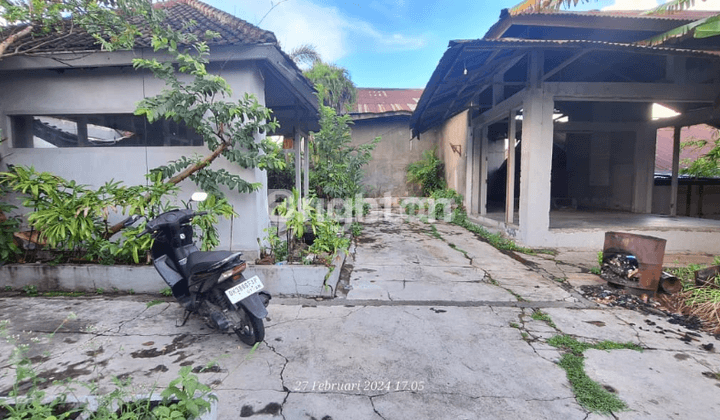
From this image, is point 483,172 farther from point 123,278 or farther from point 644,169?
point 123,278

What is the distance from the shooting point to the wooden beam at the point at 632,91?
6449mm

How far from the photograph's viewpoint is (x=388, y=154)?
44.4ft

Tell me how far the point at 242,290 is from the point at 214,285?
1.01ft

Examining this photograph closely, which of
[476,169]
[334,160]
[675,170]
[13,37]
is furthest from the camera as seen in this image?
[476,169]

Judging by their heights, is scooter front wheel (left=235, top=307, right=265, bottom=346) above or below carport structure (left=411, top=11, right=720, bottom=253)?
below

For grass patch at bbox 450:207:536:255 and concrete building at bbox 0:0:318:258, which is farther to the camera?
grass patch at bbox 450:207:536:255

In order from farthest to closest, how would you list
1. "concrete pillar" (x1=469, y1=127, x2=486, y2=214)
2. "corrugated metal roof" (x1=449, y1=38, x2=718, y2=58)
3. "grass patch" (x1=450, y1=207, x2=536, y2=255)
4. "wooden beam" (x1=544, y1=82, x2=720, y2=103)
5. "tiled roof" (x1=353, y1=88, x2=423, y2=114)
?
"tiled roof" (x1=353, y1=88, x2=423, y2=114) < "concrete pillar" (x1=469, y1=127, x2=486, y2=214) < "grass patch" (x1=450, y1=207, x2=536, y2=255) < "wooden beam" (x1=544, y1=82, x2=720, y2=103) < "corrugated metal roof" (x1=449, y1=38, x2=718, y2=58)

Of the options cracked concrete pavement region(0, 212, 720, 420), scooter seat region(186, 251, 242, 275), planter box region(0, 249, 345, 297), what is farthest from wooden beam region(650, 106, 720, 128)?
scooter seat region(186, 251, 242, 275)

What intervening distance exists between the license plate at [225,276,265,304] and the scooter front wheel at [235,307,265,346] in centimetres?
15

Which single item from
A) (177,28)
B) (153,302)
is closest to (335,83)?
(177,28)

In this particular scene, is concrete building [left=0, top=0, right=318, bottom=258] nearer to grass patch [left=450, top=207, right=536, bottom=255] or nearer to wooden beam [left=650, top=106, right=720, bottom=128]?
grass patch [left=450, top=207, right=536, bottom=255]

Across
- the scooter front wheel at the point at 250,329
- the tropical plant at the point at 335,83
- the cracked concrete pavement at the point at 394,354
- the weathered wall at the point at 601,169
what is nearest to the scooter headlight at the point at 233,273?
the scooter front wheel at the point at 250,329

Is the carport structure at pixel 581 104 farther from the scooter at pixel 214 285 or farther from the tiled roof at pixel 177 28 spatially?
the scooter at pixel 214 285

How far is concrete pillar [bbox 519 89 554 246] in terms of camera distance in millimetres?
6352
